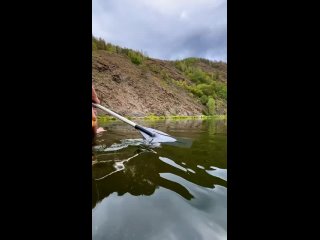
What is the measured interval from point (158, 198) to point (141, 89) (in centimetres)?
2637

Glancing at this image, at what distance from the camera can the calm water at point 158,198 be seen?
4.11 feet

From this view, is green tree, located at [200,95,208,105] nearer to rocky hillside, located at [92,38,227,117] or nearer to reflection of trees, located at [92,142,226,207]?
rocky hillside, located at [92,38,227,117]

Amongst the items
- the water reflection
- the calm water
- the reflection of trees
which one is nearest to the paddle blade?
the water reflection

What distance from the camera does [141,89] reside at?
27516 mm

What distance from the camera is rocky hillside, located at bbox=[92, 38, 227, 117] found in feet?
76.5

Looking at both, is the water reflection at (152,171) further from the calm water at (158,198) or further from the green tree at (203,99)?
the green tree at (203,99)

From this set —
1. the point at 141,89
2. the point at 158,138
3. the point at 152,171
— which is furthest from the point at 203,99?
the point at 152,171

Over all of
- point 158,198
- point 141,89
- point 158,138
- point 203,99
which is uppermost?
point 141,89

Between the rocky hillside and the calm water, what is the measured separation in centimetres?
1971

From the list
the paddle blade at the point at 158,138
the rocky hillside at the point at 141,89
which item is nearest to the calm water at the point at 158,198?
the paddle blade at the point at 158,138

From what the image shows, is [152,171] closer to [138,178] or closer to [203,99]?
[138,178]
